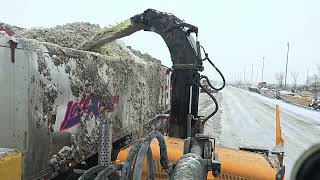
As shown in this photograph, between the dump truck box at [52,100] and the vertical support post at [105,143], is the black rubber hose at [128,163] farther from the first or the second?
the dump truck box at [52,100]

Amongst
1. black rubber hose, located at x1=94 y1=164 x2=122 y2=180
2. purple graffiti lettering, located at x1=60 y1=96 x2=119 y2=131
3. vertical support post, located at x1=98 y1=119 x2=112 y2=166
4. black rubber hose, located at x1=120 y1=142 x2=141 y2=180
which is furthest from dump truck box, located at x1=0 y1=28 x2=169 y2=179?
black rubber hose, located at x1=120 y1=142 x2=141 y2=180

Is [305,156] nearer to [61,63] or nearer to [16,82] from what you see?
[16,82]

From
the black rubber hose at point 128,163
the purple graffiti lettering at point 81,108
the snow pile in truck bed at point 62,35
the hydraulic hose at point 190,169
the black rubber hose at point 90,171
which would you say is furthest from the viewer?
the snow pile in truck bed at point 62,35

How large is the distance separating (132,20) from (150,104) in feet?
12.5

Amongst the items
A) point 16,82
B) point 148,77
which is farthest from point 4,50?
point 148,77

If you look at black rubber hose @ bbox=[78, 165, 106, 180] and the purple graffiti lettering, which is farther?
the purple graffiti lettering

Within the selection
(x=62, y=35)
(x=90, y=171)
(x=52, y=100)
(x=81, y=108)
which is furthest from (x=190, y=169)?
(x=62, y=35)

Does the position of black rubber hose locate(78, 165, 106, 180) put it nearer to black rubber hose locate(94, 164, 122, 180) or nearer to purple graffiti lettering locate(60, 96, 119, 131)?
black rubber hose locate(94, 164, 122, 180)

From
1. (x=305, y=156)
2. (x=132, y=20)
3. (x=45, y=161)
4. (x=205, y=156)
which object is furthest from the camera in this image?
(x=132, y=20)

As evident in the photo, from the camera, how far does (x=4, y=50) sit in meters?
4.11

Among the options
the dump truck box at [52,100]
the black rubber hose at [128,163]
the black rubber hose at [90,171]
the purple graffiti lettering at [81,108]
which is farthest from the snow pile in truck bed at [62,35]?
the black rubber hose at [128,163]

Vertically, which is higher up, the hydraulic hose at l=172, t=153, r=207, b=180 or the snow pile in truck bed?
the snow pile in truck bed

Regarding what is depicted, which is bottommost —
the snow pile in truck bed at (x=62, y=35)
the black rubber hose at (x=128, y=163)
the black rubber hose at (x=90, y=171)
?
the black rubber hose at (x=90, y=171)

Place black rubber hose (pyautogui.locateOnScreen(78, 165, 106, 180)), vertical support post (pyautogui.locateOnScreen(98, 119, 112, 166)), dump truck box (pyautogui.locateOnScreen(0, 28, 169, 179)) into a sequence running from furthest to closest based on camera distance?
dump truck box (pyautogui.locateOnScreen(0, 28, 169, 179)) < vertical support post (pyautogui.locateOnScreen(98, 119, 112, 166)) < black rubber hose (pyautogui.locateOnScreen(78, 165, 106, 180))
